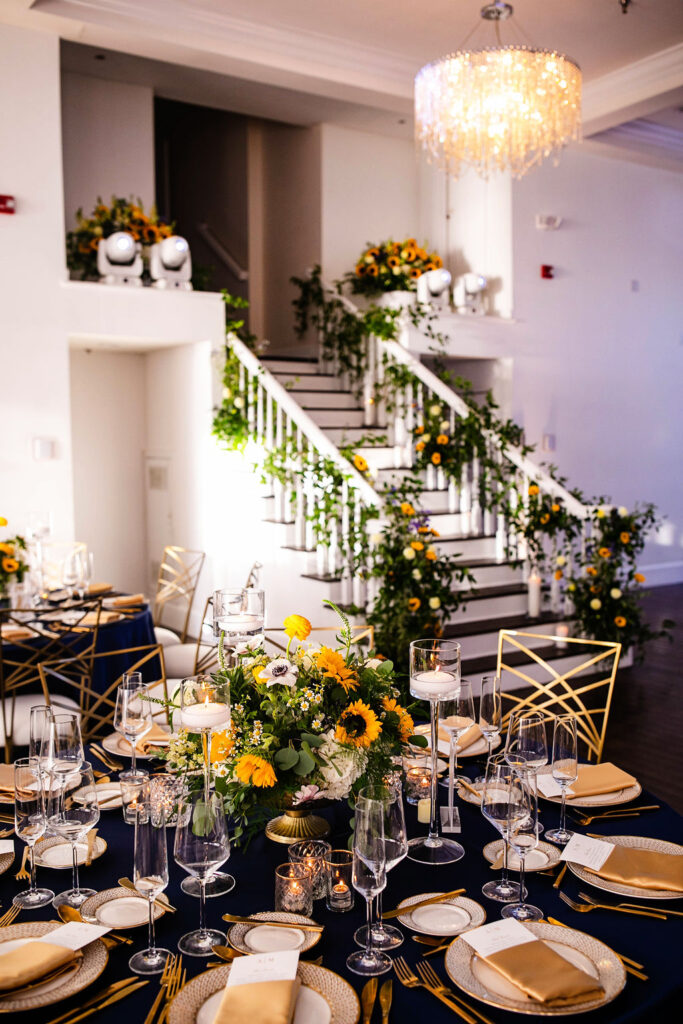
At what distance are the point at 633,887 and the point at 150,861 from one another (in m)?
0.92

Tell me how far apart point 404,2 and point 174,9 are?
4.87 feet

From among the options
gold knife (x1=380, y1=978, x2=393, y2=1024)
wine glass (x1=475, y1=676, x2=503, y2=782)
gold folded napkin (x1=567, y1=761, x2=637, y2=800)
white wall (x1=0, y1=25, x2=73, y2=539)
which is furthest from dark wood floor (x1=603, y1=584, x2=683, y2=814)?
white wall (x1=0, y1=25, x2=73, y2=539)

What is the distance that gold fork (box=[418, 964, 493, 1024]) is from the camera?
1.34 metres

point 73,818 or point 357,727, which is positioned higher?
point 357,727

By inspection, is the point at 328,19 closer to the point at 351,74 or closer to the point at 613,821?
the point at 351,74

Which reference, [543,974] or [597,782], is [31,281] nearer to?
[597,782]

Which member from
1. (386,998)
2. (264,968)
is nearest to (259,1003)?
(264,968)

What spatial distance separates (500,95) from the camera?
5.02 meters

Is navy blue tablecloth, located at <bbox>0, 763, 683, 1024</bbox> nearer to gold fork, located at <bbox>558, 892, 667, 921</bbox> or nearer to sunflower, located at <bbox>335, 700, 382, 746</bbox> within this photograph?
gold fork, located at <bbox>558, 892, 667, 921</bbox>

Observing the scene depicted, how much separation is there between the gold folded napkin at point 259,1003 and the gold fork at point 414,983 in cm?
17

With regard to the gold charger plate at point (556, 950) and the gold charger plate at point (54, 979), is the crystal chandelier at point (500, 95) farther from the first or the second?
the gold charger plate at point (54, 979)

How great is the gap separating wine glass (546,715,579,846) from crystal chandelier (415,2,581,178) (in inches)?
165

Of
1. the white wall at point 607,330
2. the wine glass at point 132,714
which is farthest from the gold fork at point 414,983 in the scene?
the white wall at point 607,330

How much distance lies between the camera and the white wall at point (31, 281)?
5.75 meters
